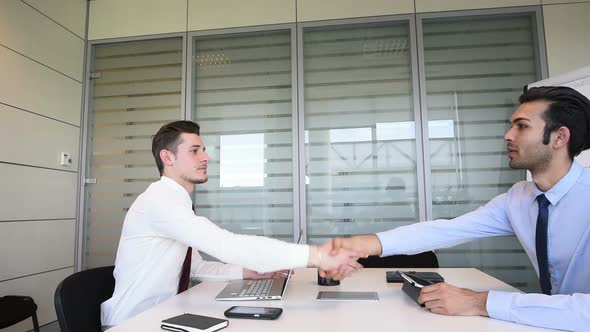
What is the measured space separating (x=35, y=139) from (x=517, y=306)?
3729mm

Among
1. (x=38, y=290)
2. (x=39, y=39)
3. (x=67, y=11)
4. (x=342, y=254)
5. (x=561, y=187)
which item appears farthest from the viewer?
(x=67, y=11)

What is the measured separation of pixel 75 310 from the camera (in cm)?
141

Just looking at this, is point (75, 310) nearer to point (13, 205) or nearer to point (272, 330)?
point (272, 330)

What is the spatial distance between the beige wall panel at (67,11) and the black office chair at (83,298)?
2.97 meters

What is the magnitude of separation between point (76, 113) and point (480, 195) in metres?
4.02

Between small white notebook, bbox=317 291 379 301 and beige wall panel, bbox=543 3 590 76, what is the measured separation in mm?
3013

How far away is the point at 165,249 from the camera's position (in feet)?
5.56

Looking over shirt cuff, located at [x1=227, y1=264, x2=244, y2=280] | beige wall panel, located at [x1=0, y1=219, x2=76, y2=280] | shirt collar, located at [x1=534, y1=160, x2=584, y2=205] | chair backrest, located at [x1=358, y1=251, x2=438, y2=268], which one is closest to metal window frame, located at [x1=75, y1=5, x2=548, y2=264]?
beige wall panel, located at [x1=0, y1=219, x2=76, y2=280]

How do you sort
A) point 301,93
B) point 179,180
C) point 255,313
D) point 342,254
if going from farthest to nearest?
point 301,93
point 179,180
point 342,254
point 255,313

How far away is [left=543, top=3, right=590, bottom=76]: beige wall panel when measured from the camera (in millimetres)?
3359

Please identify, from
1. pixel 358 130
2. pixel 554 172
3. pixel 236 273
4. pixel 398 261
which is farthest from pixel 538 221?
pixel 358 130

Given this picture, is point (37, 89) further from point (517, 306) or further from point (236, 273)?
point (517, 306)

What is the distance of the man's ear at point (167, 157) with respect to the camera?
1.94 m

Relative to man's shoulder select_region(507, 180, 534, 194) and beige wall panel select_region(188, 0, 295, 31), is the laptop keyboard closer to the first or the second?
man's shoulder select_region(507, 180, 534, 194)
